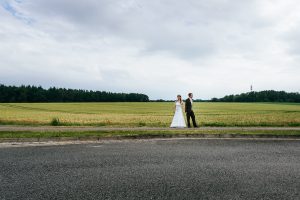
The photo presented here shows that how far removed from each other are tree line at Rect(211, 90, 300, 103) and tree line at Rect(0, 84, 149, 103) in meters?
38.5

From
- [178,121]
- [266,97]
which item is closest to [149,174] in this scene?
[178,121]

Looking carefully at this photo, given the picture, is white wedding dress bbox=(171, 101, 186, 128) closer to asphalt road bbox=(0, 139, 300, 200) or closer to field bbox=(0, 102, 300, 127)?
field bbox=(0, 102, 300, 127)

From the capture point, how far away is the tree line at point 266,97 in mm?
98812

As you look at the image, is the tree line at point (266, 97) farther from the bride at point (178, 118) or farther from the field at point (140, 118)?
the bride at point (178, 118)

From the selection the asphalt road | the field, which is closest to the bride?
the field

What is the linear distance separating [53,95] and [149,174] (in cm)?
10450

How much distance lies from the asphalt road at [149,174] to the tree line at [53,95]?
98976 mm

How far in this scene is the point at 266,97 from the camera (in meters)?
102

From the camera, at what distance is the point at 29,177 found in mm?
5250

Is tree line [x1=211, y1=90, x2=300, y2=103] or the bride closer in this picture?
the bride

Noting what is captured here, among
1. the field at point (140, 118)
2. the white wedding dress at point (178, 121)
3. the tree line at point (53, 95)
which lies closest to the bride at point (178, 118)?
the white wedding dress at point (178, 121)

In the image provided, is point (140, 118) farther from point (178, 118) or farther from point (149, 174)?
point (149, 174)

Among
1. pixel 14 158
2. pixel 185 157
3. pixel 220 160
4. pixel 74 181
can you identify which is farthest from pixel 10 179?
pixel 220 160

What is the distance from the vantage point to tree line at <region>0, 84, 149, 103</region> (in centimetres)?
9994
